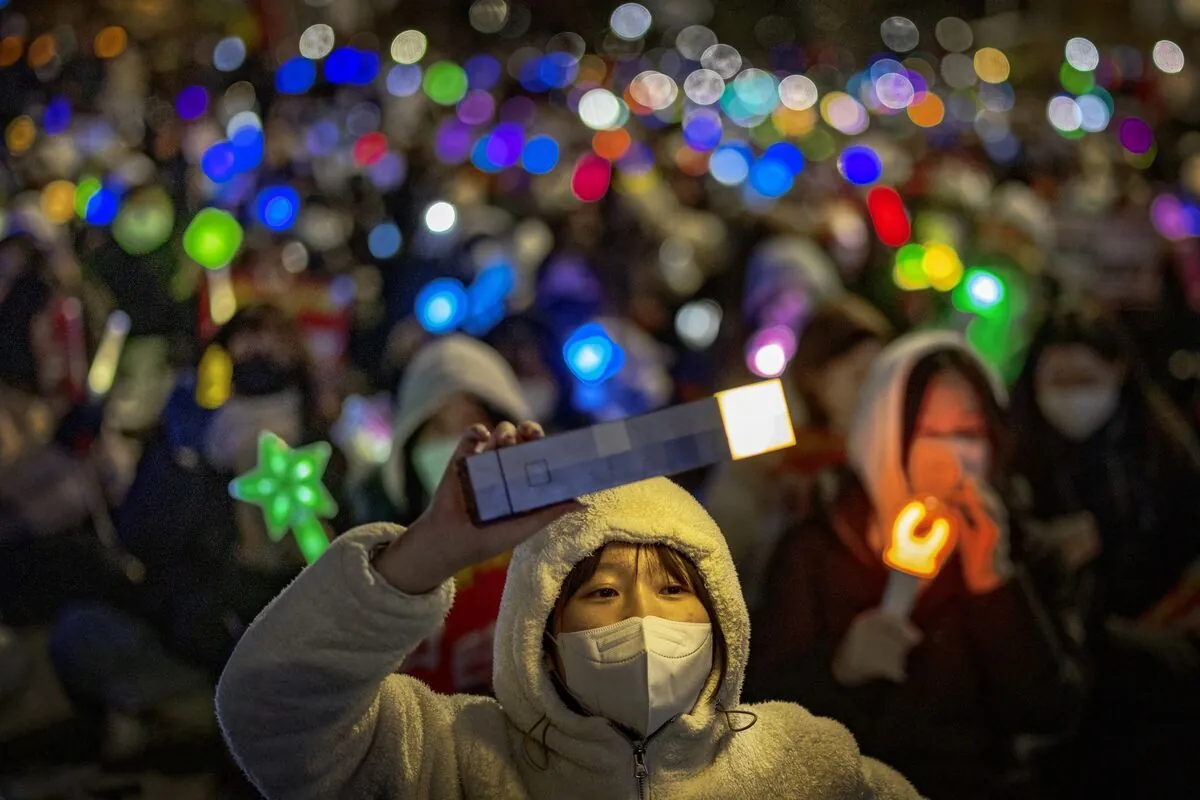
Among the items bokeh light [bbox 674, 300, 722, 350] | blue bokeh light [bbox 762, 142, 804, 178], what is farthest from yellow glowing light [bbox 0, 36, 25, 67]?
blue bokeh light [bbox 762, 142, 804, 178]

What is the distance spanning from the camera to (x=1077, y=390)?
296 centimetres

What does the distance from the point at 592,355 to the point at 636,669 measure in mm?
1920

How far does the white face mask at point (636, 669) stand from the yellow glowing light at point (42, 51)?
3470 mm

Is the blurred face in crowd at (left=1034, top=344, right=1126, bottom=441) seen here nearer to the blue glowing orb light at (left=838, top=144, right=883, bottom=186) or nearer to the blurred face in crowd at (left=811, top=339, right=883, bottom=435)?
the blurred face in crowd at (left=811, top=339, right=883, bottom=435)

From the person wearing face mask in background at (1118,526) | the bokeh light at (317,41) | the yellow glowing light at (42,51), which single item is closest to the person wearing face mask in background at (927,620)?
the person wearing face mask in background at (1118,526)

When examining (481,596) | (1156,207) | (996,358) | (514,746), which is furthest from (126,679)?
(1156,207)

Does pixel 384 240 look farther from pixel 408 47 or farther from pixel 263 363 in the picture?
pixel 408 47

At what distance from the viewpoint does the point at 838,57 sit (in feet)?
17.0

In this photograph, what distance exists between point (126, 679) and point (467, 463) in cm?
171

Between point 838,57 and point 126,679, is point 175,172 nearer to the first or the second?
point 126,679

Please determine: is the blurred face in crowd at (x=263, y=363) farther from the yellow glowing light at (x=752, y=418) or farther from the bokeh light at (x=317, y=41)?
the bokeh light at (x=317, y=41)

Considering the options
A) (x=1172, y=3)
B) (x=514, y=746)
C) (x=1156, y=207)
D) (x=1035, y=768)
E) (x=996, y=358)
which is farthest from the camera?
(x=1172, y=3)

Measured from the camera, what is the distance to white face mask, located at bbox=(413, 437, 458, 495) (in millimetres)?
2418

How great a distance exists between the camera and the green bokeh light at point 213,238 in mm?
3145
